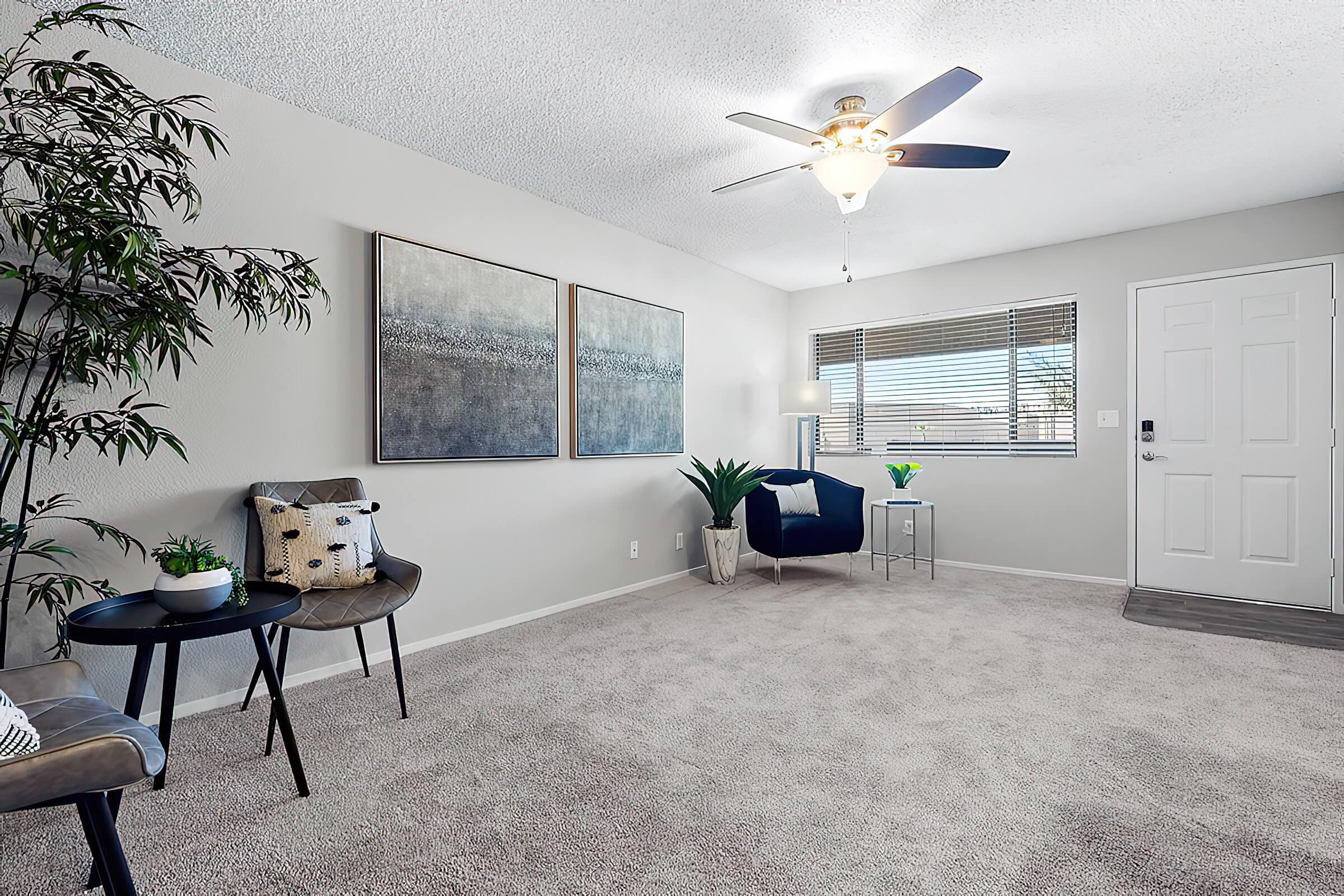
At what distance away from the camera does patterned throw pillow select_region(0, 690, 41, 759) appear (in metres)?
1.11

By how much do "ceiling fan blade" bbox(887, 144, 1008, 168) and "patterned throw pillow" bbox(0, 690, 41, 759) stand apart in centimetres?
296

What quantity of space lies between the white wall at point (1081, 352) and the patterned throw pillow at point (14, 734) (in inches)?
187

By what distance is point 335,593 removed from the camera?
2363mm

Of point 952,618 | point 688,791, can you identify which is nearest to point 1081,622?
point 952,618

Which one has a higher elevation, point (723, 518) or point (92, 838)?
point (723, 518)

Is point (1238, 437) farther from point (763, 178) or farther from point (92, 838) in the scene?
point (92, 838)

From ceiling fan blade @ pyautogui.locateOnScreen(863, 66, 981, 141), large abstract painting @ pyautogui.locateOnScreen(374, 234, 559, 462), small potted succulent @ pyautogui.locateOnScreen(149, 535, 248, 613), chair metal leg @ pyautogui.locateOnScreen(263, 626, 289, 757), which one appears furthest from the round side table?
small potted succulent @ pyautogui.locateOnScreen(149, 535, 248, 613)

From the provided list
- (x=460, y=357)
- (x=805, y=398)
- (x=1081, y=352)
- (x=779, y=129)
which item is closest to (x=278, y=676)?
(x=460, y=357)

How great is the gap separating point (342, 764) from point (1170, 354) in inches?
197

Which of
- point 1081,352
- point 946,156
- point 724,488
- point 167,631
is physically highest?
point 946,156

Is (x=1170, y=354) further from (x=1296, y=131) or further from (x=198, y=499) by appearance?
(x=198, y=499)

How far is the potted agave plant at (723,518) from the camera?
458 cm

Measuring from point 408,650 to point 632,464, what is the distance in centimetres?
Result: 182

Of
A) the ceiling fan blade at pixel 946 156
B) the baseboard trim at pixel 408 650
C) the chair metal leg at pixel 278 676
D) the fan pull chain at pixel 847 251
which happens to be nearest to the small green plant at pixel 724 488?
the baseboard trim at pixel 408 650
